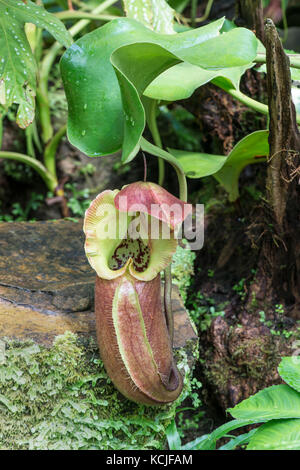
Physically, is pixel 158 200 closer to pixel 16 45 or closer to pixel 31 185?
pixel 16 45

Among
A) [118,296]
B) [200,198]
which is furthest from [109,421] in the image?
[200,198]

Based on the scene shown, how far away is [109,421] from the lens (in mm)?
1175

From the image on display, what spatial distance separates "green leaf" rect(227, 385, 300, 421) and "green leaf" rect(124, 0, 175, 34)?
124cm

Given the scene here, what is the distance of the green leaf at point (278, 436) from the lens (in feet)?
3.35

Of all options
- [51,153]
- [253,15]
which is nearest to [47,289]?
[51,153]

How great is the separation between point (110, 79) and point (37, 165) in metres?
0.94

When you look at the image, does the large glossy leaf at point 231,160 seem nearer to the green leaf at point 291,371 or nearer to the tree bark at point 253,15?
the tree bark at point 253,15

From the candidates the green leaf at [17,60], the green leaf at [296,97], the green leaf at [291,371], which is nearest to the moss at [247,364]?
the green leaf at [291,371]

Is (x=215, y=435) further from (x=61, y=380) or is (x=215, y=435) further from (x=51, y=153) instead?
(x=51, y=153)

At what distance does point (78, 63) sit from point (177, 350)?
802 millimetres

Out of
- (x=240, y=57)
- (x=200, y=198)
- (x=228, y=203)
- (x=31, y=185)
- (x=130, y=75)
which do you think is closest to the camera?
(x=240, y=57)

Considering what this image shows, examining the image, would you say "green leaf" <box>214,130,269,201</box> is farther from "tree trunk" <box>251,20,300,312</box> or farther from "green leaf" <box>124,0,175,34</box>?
"green leaf" <box>124,0,175,34</box>

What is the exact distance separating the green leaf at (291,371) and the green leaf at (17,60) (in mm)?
978

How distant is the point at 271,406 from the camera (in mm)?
1146
